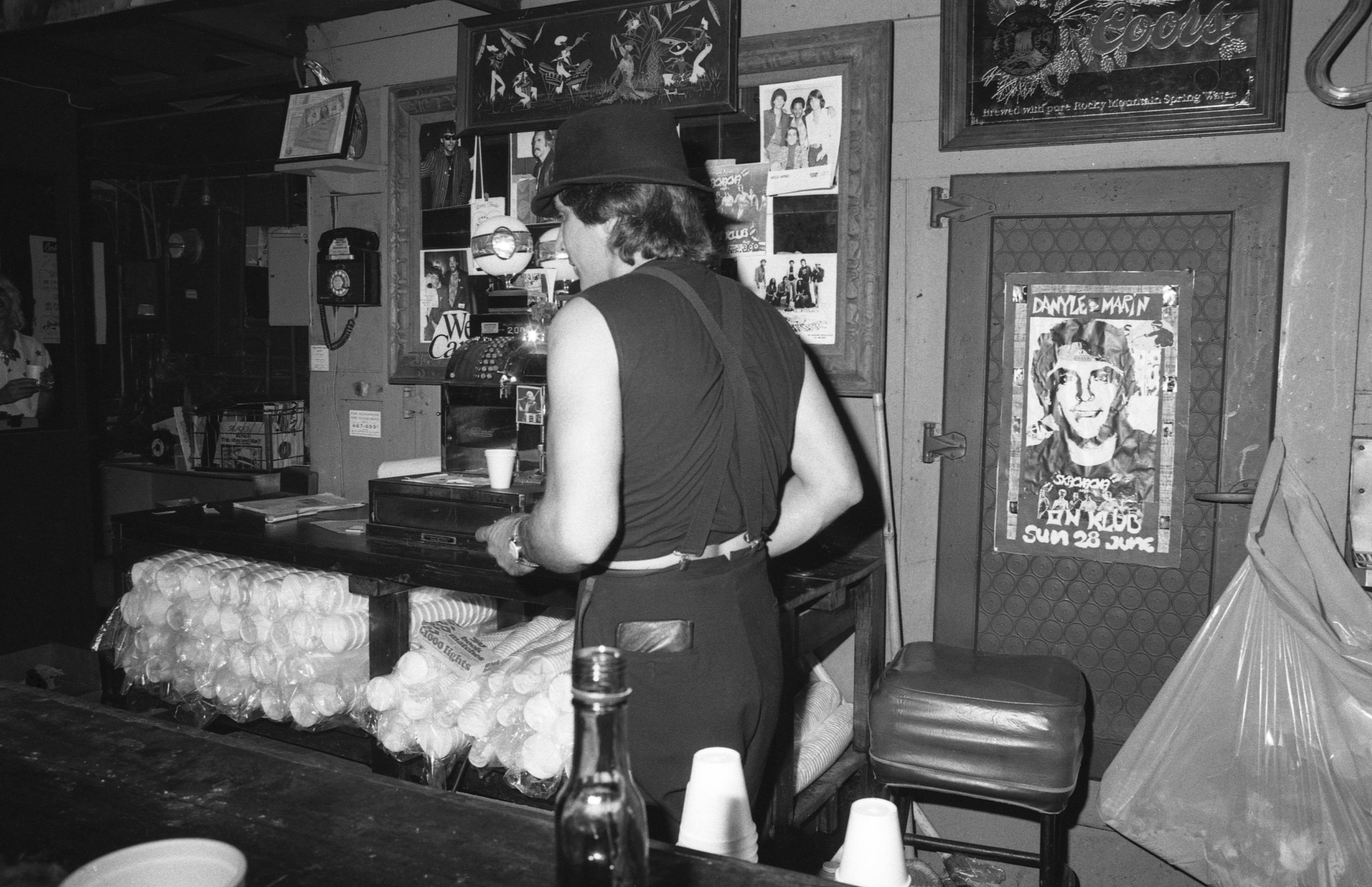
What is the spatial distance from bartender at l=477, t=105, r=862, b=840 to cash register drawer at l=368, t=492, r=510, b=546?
2.71 ft

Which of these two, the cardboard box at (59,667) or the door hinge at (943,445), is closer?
the door hinge at (943,445)

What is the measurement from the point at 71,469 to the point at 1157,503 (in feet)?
17.0

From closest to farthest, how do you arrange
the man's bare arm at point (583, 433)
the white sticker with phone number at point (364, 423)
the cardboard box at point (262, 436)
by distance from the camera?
the man's bare arm at point (583, 433), the white sticker with phone number at point (364, 423), the cardboard box at point (262, 436)

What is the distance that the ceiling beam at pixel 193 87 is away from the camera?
4.34 metres

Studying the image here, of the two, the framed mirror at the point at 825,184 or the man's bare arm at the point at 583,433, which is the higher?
the framed mirror at the point at 825,184

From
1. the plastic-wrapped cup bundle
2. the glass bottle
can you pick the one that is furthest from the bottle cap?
the plastic-wrapped cup bundle

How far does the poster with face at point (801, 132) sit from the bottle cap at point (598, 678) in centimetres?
277

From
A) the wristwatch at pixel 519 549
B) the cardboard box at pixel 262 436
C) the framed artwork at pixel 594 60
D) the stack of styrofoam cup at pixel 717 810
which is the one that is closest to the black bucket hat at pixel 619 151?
the wristwatch at pixel 519 549

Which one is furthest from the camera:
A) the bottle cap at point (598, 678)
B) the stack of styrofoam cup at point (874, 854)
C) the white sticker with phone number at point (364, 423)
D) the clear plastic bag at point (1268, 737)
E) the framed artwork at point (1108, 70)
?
the white sticker with phone number at point (364, 423)

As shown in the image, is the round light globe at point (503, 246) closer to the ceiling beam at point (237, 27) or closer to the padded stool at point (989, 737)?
the ceiling beam at point (237, 27)

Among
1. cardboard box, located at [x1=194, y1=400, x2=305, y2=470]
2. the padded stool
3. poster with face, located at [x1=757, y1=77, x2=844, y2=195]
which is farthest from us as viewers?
cardboard box, located at [x1=194, y1=400, x2=305, y2=470]

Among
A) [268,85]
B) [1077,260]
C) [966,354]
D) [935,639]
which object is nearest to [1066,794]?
[935,639]

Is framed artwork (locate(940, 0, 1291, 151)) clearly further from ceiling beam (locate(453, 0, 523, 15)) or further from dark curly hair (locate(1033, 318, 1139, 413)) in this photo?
ceiling beam (locate(453, 0, 523, 15))

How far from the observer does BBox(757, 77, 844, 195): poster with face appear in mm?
3221
